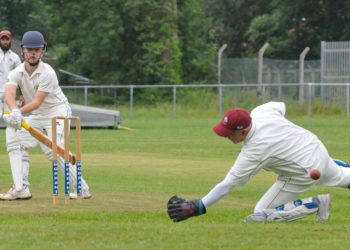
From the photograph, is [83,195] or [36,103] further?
[83,195]

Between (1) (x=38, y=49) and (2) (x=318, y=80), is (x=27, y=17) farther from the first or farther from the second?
(1) (x=38, y=49)

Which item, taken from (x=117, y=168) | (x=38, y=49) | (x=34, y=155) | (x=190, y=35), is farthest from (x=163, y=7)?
(x=38, y=49)

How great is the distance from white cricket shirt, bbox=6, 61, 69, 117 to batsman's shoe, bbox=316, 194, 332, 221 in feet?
11.5

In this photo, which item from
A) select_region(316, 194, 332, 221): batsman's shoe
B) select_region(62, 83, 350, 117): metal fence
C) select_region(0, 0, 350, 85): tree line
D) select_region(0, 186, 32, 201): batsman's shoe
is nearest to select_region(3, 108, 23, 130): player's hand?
select_region(0, 186, 32, 201): batsman's shoe

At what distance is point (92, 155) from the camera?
838 inches

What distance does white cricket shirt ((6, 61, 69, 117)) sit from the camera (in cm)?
1291

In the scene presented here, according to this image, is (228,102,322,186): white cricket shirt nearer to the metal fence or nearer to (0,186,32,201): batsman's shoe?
(0,186,32,201): batsman's shoe

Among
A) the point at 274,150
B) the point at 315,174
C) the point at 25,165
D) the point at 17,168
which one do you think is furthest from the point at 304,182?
Result: the point at 25,165

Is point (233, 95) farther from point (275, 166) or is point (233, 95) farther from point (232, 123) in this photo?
point (232, 123)

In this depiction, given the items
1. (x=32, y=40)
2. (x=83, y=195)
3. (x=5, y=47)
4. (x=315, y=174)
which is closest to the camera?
(x=315, y=174)

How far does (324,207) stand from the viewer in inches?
438

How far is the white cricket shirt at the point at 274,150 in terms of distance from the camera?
1046 cm

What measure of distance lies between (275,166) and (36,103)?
3.25 meters

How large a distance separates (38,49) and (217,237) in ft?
13.3
